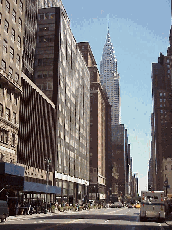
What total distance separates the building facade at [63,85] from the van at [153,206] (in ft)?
172

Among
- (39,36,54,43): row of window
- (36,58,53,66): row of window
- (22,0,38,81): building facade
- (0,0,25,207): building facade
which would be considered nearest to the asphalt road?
(0,0,25,207): building facade

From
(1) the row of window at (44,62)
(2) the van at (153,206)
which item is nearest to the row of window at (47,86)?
(1) the row of window at (44,62)

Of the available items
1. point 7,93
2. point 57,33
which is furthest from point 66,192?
point 7,93

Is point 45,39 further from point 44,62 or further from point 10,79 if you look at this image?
point 10,79

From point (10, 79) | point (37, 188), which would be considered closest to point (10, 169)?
point (37, 188)

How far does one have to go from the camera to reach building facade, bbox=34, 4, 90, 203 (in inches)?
3775

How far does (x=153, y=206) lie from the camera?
38969 mm

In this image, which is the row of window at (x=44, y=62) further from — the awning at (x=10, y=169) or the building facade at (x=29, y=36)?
the awning at (x=10, y=169)

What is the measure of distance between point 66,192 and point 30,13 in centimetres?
5047

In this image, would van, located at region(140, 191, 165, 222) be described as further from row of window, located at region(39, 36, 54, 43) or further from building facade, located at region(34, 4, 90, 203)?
row of window, located at region(39, 36, 54, 43)

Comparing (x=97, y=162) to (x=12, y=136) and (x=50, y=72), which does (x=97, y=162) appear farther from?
(x=12, y=136)

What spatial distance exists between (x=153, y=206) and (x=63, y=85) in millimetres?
67477

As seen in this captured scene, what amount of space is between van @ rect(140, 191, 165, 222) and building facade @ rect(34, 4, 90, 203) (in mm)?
52511

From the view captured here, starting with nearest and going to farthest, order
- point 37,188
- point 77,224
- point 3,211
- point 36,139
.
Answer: point 77,224, point 3,211, point 37,188, point 36,139
